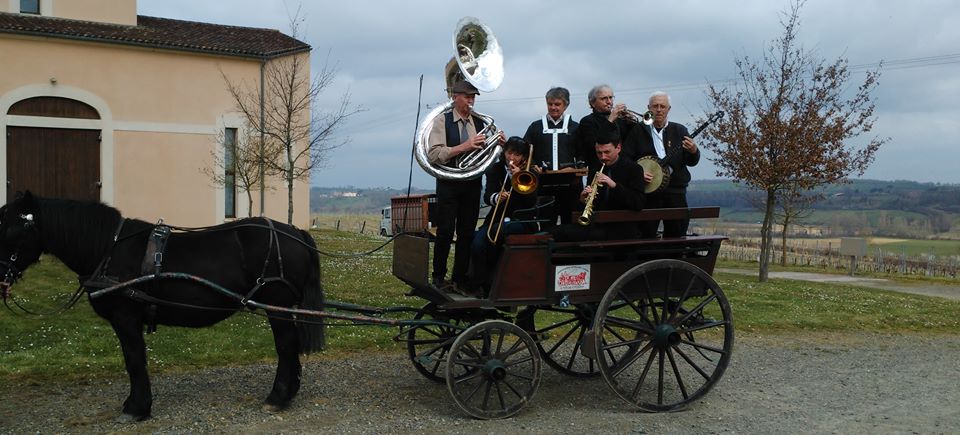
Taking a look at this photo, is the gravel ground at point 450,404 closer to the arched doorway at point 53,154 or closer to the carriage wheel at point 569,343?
the carriage wheel at point 569,343

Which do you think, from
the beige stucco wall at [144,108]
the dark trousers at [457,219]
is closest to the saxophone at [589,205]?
the dark trousers at [457,219]

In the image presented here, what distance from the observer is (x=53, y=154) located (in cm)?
1905

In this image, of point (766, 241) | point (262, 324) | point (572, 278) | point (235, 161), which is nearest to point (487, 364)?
point (572, 278)

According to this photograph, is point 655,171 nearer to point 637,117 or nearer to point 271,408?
point 637,117

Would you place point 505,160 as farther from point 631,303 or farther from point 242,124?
point 242,124

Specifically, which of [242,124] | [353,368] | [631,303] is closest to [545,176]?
[631,303]

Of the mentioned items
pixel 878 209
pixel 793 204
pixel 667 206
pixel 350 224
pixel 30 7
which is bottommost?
pixel 350 224

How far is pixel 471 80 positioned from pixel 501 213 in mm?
1182

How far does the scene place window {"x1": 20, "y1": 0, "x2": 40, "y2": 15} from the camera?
20375mm

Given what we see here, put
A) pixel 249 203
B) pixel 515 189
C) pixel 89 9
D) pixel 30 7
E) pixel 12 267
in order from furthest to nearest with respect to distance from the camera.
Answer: pixel 249 203
pixel 89 9
pixel 30 7
pixel 515 189
pixel 12 267

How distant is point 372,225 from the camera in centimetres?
5425

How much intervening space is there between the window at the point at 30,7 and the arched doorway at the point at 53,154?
9.82ft

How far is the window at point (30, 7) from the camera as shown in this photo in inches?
802

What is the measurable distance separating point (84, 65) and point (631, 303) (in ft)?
56.7
